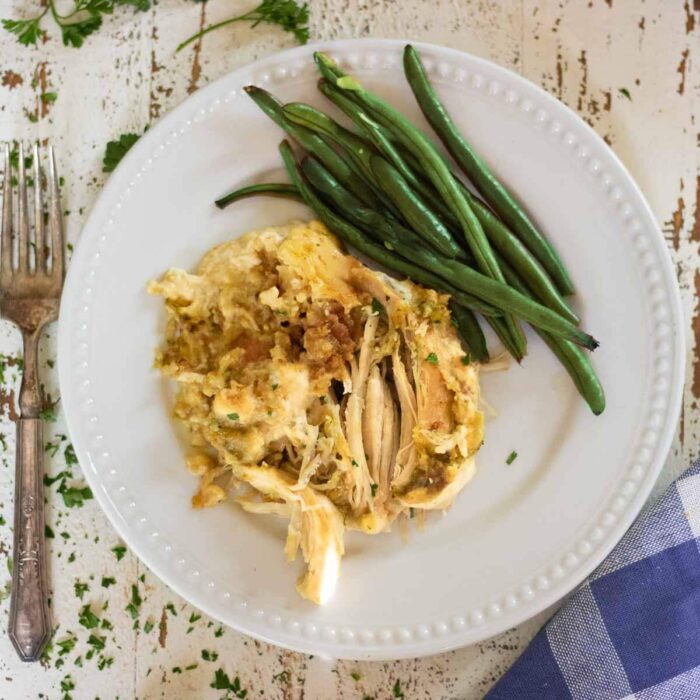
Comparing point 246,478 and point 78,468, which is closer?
point 246,478

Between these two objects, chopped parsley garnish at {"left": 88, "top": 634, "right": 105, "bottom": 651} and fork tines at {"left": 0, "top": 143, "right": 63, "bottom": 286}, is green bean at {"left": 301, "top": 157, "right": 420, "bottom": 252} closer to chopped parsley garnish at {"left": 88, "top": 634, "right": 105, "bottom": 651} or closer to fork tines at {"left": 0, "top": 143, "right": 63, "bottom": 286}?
fork tines at {"left": 0, "top": 143, "right": 63, "bottom": 286}

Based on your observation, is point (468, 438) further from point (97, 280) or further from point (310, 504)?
point (97, 280)

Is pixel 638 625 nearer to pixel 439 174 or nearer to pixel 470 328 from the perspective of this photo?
pixel 470 328

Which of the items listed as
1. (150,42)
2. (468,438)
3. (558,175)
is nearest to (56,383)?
(150,42)

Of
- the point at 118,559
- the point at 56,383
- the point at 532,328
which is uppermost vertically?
the point at 532,328

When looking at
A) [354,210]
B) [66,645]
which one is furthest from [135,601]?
[354,210]

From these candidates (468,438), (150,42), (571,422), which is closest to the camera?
(468,438)
